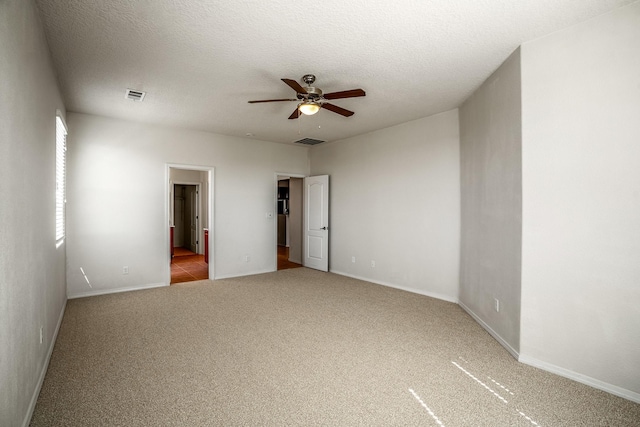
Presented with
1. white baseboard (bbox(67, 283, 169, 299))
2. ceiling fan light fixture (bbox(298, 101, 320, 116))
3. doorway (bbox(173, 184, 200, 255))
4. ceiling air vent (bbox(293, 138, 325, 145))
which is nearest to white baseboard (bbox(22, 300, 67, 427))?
white baseboard (bbox(67, 283, 169, 299))

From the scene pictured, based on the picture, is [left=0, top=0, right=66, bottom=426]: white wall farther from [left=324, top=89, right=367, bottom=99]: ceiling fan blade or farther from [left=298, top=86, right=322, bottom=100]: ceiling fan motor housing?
[left=324, top=89, right=367, bottom=99]: ceiling fan blade

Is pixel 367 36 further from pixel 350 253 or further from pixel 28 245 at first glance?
pixel 350 253

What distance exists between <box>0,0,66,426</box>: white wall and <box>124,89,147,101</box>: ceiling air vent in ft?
3.29

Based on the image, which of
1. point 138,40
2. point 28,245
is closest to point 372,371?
point 28,245

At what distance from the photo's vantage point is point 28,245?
81.6 inches

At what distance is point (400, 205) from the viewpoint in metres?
5.26

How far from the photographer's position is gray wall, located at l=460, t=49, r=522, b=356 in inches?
113

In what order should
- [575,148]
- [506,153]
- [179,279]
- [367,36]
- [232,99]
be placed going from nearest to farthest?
1. [575,148]
2. [367,36]
3. [506,153]
4. [232,99]
5. [179,279]

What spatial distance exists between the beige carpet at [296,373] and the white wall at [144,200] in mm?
902

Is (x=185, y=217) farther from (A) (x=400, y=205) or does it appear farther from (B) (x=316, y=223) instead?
(A) (x=400, y=205)

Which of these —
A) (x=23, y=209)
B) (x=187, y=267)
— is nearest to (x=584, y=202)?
(x=23, y=209)

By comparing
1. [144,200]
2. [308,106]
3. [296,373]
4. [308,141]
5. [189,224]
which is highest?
[308,141]

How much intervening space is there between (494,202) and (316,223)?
3964 mm

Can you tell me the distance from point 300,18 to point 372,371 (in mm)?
2781
